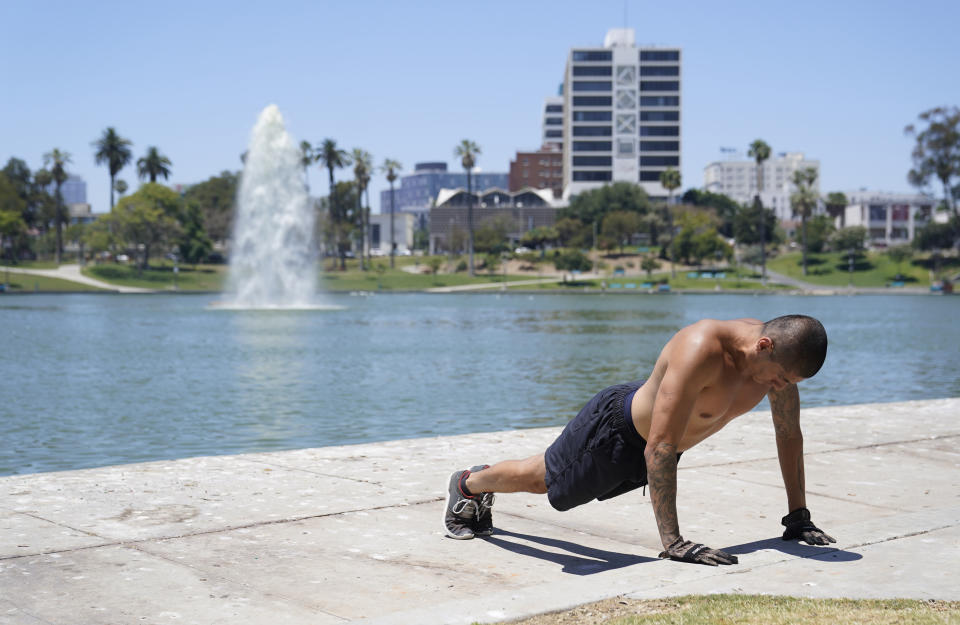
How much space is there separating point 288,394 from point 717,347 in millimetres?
18772

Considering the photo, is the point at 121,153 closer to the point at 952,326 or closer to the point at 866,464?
the point at 952,326

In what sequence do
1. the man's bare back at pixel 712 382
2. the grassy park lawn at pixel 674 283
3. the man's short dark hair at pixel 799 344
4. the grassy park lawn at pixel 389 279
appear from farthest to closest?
the grassy park lawn at pixel 389 279 → the grassy park lawn at pixel 674 283 → the man's bare back at pixel 712 382 → the man's short dark hair at pixel 799 344

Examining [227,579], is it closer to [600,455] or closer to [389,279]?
[600,455]

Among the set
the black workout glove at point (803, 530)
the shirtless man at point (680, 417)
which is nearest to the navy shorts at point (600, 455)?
the shirtless man at point (680, 417)

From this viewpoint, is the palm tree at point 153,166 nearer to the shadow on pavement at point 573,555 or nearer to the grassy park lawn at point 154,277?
the grassy park lawn at point 154,277

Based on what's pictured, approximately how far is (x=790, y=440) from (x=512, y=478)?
1.58 m

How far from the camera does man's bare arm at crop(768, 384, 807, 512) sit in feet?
20.3

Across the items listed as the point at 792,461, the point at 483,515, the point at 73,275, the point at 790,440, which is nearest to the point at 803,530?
the point at 792,461

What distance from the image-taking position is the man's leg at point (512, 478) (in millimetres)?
6125

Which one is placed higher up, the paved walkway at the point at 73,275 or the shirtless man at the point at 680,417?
the shirtless man at the point at 680,417

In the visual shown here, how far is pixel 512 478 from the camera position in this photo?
628cm

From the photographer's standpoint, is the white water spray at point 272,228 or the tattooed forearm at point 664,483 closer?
the tattooed forearm at point 664,483

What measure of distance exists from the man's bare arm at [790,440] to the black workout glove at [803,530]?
0.05m

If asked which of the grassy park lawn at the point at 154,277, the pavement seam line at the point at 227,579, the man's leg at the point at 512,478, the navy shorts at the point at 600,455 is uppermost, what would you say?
the navy shorts at the point at 600,455
